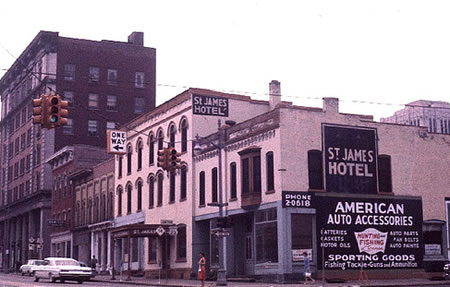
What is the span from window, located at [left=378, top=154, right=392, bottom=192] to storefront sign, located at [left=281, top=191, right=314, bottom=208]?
16.6 ft

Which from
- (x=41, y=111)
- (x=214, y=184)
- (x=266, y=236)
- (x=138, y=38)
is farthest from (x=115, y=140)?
(x=138, y=38)

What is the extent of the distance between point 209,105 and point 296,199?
11798 mm

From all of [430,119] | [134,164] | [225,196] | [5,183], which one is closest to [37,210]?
[5,183]

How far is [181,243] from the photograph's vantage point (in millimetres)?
49469

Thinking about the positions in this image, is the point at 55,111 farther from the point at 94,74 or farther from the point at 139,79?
the point at 139,79

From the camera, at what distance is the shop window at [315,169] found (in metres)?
40.1

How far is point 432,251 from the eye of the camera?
4341 cm

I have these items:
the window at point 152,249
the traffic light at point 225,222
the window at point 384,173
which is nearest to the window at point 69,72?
the window at point 152,249

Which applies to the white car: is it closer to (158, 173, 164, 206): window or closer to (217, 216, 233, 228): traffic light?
(217, 216, 233, 228): traffic light

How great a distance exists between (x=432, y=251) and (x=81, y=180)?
39.8 metres

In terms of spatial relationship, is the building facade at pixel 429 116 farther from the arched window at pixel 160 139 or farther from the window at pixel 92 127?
the arched window at pixel 160 139

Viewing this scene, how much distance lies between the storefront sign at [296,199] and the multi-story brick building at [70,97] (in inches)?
1985

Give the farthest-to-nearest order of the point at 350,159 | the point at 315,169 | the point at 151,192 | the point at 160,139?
the point at 151,192
the point at 160,139
the point at 350,159
the point at 315,169

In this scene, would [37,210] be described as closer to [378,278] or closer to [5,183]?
[5,183]
